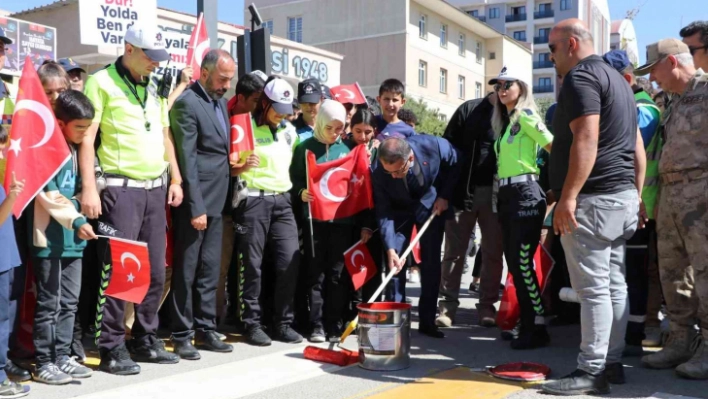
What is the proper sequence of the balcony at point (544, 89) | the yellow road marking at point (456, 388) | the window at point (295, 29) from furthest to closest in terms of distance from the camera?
the balcony at point (544, 89), the window at point (295, 29), the yellow road marking at point (456, 388)

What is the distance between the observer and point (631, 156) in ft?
15.9

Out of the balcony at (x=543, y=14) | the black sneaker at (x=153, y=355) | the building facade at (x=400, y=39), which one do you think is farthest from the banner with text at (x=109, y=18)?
the balcony at (x=543, y=14)

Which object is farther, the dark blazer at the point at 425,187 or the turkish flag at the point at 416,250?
the turkish flag at the point at 416,250

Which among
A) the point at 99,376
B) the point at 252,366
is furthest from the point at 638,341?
the point at 99,376

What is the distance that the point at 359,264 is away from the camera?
632 cm

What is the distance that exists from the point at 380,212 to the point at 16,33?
1757 centimetres

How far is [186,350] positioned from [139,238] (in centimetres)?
93

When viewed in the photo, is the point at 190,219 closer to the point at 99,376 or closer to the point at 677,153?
the point at 99,376

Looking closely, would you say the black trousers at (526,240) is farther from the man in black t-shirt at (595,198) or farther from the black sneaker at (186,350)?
the black sneaker at (186,350)

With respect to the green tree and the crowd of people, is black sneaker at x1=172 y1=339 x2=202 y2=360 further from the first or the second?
the green tree

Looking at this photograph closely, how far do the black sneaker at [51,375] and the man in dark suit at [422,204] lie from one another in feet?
8.58

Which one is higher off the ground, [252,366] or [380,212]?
[380,212]

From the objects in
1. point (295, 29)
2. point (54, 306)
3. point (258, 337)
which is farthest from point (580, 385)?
point (295, 29)

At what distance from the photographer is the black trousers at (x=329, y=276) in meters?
6.35
